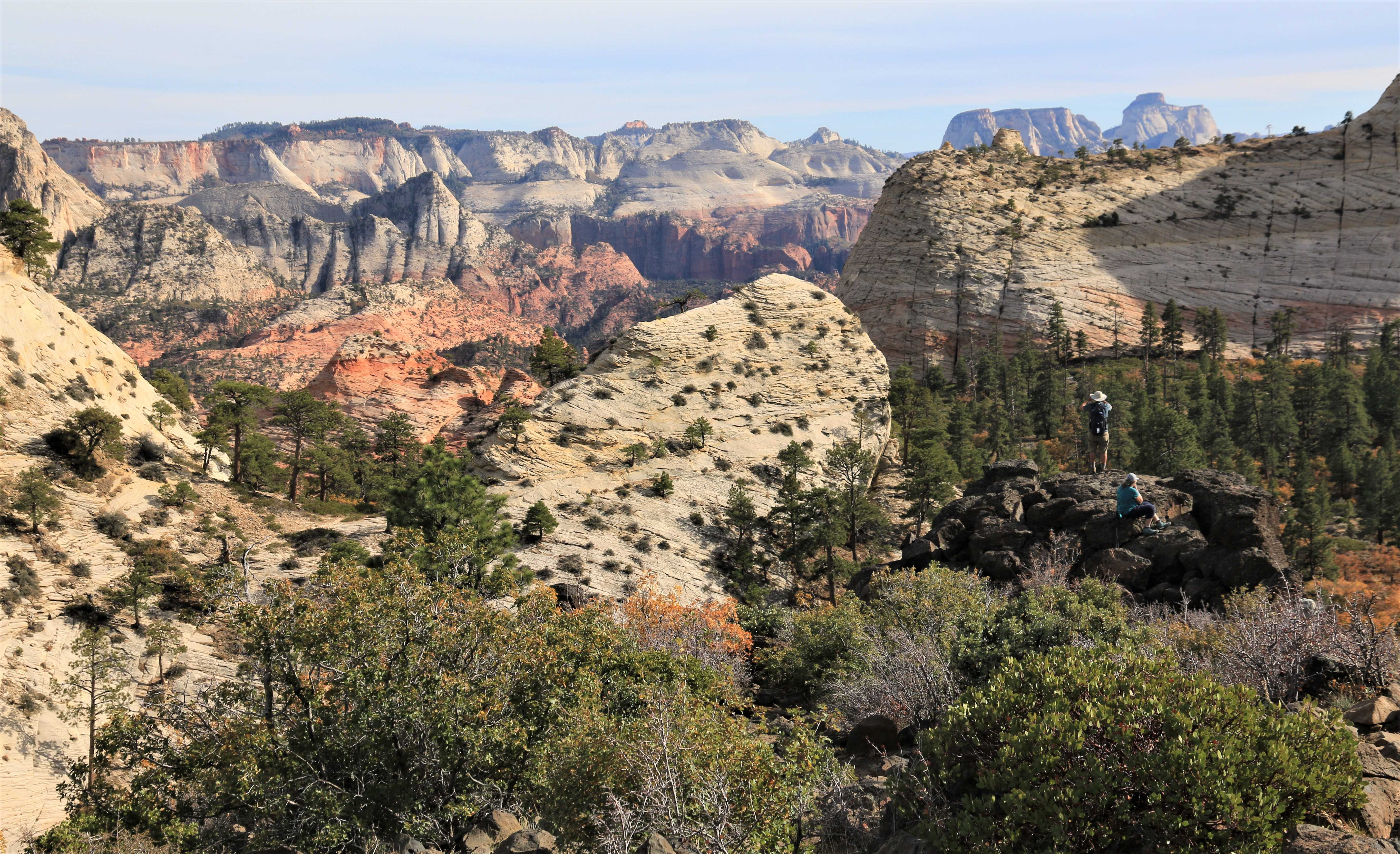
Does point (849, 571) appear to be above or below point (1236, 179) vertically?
below

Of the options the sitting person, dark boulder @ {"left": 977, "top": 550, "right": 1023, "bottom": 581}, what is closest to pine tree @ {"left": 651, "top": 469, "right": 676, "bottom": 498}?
dark boulder @ {"left": 977, "top": 550, "right": 1023, "bottom": 581}

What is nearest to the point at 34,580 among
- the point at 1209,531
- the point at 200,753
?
the point at 200,753

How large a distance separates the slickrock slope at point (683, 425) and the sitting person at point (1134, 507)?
21937 millimetres

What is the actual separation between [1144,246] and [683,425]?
99.2 meters

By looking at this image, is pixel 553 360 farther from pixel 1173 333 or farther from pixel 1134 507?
pixel 1173 333

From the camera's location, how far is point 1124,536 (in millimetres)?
28625

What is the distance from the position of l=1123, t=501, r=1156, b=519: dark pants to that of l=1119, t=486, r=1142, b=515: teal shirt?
119mm

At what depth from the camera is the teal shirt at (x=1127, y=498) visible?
Result: 89.2ft

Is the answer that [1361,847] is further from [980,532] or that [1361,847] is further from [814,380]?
[814,380]

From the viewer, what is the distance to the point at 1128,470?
5853cm

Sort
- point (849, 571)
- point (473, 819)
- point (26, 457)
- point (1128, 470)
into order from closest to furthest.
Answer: point (473, 819) → point (26, 457) → point (849, 571) → point (1128, 470)

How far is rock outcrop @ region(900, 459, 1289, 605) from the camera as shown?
83.4ft

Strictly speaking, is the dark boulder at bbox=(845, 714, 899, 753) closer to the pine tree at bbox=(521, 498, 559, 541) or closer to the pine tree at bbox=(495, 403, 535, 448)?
the pine tree at bbox=(521, 498, 559, 541)

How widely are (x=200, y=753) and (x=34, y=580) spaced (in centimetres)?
2173
